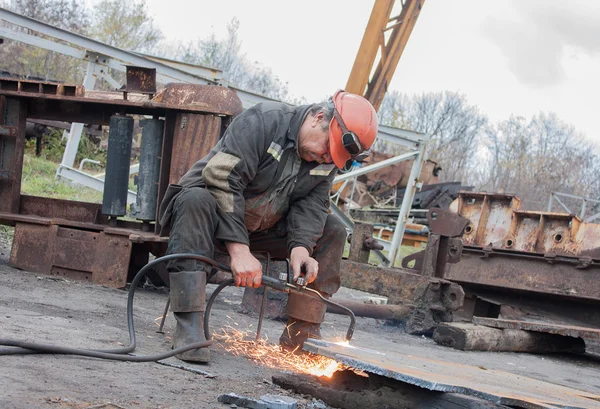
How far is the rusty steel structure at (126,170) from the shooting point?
18.3ft

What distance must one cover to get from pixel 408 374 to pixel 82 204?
4.19 metres

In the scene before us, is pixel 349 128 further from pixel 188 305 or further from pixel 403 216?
pixel 403 216

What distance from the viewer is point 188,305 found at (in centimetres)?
354

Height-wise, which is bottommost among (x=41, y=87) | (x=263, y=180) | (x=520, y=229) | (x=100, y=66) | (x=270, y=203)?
(x=520, y=229)

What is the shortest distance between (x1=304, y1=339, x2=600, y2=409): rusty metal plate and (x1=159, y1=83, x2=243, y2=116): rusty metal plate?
108 inches

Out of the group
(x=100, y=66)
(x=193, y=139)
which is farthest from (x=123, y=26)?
(x=193, y=139)

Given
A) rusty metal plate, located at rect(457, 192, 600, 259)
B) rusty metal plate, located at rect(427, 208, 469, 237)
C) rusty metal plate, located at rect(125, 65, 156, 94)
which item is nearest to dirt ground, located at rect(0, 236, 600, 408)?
rusty metal plate, located at rect(427, 208, 469, 237)

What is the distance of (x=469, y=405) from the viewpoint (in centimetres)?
268

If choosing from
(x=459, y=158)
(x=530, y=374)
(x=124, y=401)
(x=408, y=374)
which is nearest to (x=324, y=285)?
(x=408, y=374)

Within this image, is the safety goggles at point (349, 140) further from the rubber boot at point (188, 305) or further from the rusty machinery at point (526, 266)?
the rusty machinery at point (526, 266)

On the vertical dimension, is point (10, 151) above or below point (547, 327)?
above

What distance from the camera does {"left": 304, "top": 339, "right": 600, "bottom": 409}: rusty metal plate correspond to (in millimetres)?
2621

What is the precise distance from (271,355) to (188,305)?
2.43ft

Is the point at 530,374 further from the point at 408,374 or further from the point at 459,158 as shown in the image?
the point at 459,158
